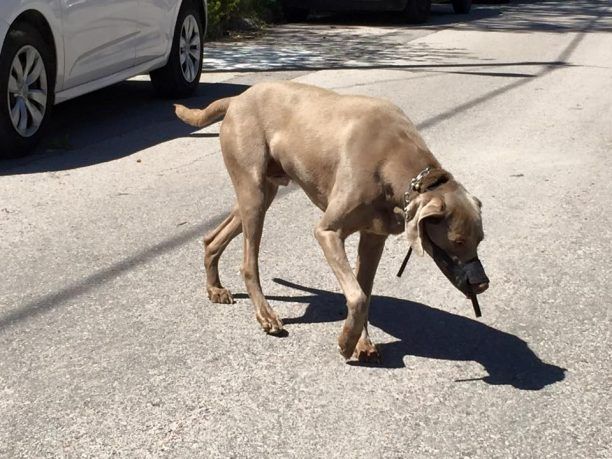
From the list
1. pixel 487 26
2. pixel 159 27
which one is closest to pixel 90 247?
pixel 159 27

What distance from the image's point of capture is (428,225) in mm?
4051

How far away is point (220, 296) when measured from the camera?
Result: 17.1ft

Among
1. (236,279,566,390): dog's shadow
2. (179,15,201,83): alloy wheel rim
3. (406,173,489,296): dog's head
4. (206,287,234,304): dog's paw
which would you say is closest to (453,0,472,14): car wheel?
(179,15,201,83): alloy wheel rim

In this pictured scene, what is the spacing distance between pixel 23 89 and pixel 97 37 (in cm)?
102

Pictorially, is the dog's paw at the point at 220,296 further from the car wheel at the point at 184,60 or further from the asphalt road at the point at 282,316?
the car wheel at the point at 184,60

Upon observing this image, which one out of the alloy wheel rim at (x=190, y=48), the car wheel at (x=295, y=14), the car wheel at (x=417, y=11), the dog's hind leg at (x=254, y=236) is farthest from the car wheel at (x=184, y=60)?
the car wheel at (x=417, y=11)

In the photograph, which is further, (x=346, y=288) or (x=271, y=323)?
(x=271, y=323)

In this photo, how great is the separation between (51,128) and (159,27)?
4.86ft

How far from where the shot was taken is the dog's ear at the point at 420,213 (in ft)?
13.1

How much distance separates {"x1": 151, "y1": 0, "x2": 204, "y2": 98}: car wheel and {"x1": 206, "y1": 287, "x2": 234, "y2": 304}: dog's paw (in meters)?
5.72

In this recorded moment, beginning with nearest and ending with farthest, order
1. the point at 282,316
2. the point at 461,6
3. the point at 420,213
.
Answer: the point at 420,213 → the point at 282,316 → the point at 461,6

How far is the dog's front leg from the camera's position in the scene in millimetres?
4293

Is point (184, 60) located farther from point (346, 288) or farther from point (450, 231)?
point (450, 231)

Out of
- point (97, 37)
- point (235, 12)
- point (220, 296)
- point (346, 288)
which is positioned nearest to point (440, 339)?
point (346, 288)
